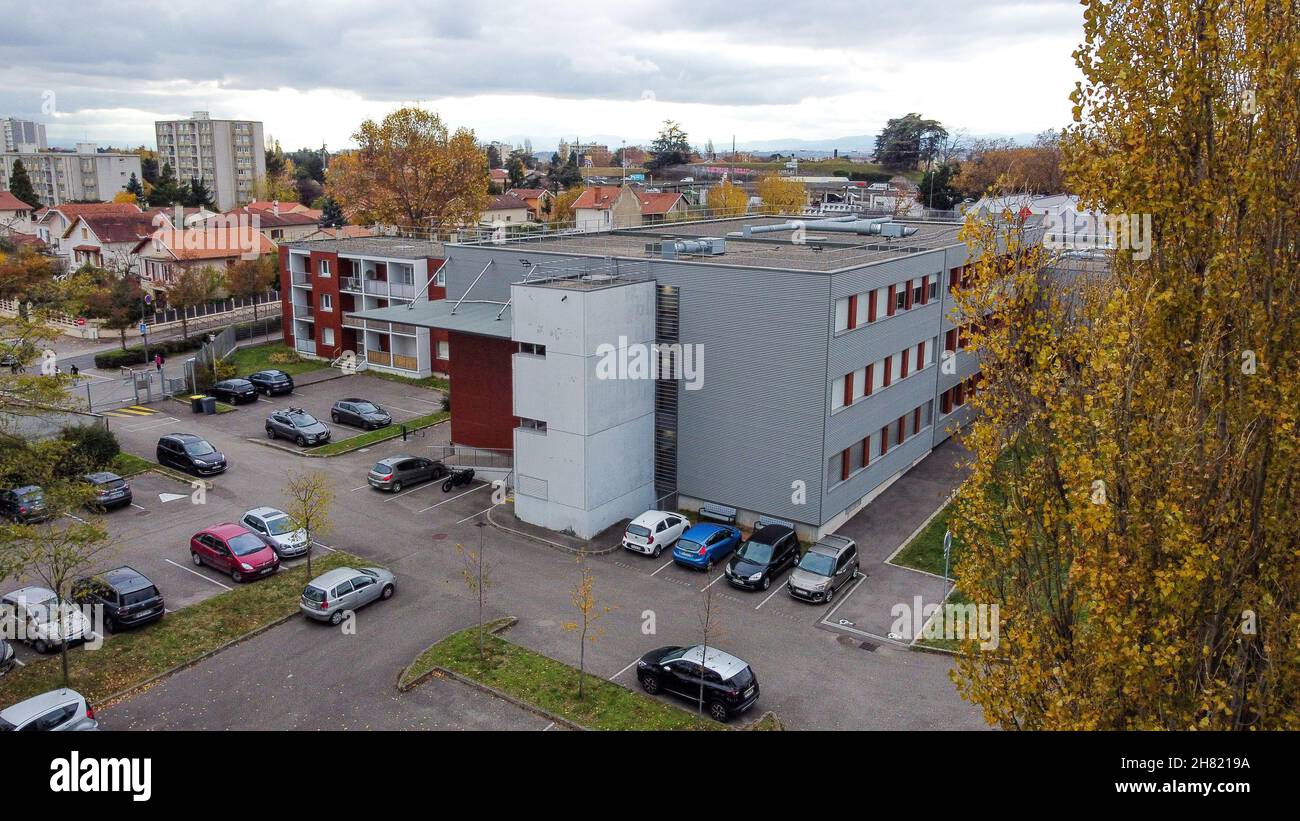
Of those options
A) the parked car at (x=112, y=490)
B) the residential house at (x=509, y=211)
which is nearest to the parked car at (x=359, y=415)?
the parked car at (x=112, y=490)

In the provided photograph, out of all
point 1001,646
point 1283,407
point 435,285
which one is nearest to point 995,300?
point 1283,407

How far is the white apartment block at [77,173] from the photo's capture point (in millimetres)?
134875

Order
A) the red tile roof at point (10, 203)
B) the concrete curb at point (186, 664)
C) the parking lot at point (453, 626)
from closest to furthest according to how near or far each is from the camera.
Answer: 1. the parking lot at point (453, 626)
2. the concrete curb at point (186, 664)
3. the red tile roof at point (10, 203)

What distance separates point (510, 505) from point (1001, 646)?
2265cm

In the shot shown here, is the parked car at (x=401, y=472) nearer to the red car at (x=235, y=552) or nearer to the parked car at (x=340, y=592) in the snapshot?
the red car at (x=235, y=552)

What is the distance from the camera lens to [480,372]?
33375 mm

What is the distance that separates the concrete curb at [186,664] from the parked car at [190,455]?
12725 mm

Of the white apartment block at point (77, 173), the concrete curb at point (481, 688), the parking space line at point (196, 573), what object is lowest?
the concrete curb at point (481, 688)

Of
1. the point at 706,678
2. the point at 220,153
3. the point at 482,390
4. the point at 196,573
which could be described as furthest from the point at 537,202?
the point at 706,678

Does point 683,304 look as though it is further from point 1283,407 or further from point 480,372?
point 1283,407

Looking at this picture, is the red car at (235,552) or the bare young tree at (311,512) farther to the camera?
the red car at (235,552)

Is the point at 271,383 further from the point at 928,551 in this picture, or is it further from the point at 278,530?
the point at 928,551

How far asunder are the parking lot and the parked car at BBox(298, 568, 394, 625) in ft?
1.22

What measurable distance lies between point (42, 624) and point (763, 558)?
699 inches
